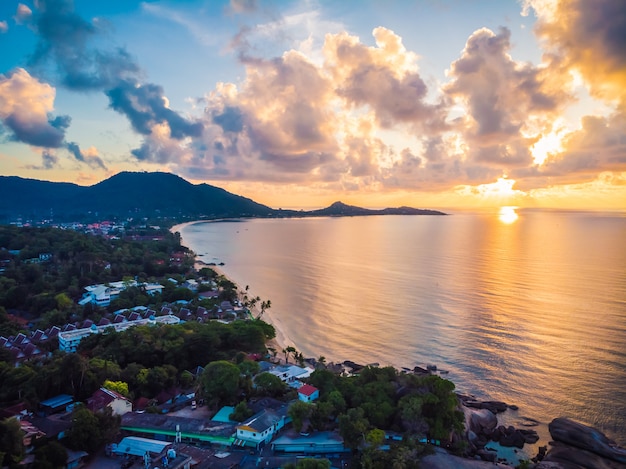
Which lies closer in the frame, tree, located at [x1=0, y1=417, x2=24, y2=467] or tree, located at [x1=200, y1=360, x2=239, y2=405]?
tree, located at [x1=0, y1=417, x2=24, y2=467]

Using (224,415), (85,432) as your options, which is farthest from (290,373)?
(85,432)

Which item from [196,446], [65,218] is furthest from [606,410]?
[65,218]

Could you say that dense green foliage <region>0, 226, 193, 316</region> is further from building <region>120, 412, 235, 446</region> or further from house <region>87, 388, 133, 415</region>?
building <region>120, 412, 235, 446</region>

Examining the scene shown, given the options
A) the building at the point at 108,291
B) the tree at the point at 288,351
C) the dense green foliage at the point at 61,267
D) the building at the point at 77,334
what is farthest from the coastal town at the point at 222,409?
the building at the point at 108,291

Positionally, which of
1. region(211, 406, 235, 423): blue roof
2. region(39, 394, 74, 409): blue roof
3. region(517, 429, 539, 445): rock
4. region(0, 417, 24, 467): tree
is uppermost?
region(0, 417, 24, 467): tree

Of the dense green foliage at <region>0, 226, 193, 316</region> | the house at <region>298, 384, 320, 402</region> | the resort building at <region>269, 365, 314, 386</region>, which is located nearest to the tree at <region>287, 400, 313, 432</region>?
the house at <region>298, 384, 320, 402</region>

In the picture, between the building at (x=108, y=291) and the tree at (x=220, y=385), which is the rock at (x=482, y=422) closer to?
the tree at (x=220, y=385)

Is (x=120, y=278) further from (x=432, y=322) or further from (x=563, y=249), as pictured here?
(x=563, y=249)
